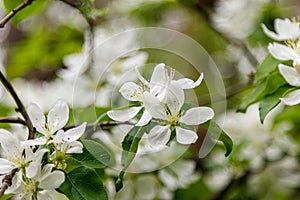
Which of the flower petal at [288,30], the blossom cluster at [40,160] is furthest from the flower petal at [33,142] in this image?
the flower petal at [288,30]

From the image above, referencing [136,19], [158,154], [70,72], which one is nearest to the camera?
[158,154]

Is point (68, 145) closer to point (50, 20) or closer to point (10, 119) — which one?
point (10, 119)

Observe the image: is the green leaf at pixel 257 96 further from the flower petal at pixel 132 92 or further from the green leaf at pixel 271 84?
the flower petal at pixel 132 92

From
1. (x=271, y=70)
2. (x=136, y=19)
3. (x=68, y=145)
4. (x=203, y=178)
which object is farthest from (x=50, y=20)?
(x=68, y=145)

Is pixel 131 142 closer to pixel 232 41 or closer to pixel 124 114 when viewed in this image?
pixel 124 114

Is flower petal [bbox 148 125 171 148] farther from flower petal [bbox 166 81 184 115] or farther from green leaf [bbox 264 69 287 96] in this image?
green leaf [bbox 264 69 287 96]
